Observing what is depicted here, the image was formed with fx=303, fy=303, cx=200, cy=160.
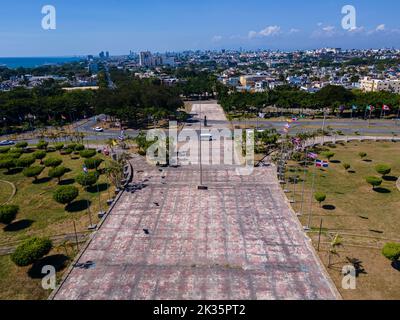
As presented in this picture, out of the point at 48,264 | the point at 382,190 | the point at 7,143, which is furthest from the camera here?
the point at 7,143

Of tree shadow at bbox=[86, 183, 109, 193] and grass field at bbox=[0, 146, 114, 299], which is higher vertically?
tree shadow at bbox=[86, 183, 109, 193]

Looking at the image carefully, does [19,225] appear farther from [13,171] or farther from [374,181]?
[374,181]

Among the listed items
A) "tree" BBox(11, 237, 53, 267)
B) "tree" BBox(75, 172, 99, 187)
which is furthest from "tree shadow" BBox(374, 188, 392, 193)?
"tree" BBox(11, 237, 53, 267)

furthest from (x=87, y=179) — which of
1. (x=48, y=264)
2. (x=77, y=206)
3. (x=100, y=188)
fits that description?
(x=48, y=264)

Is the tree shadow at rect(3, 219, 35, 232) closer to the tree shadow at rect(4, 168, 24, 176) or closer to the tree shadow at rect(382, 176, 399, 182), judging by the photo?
the tree shadow at rect(4, 168, 24, 176)

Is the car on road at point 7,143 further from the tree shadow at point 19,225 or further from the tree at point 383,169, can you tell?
the tree at point 383,169

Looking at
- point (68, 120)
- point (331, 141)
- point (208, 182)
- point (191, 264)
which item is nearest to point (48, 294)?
point (191, 264)

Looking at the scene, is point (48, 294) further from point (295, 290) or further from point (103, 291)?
point (295, 290)
